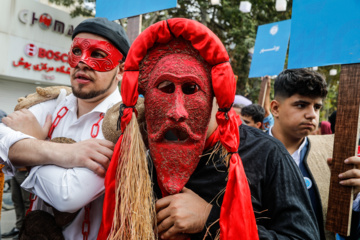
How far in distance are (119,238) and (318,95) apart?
2.01m

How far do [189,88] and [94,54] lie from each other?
0.83m

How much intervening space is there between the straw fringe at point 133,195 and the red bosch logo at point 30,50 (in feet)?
34.0

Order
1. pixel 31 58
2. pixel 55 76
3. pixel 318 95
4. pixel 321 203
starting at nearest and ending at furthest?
pixel 321 203 → pixel 318 95 → pixel 31 58 → pixel 55 76

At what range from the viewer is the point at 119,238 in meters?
1.24

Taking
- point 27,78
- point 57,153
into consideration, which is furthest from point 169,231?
point 27,78

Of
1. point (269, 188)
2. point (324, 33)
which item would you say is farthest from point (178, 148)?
point (324, 33)

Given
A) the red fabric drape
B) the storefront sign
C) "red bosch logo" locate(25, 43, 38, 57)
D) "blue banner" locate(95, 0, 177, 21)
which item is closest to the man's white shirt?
the red fabric drape

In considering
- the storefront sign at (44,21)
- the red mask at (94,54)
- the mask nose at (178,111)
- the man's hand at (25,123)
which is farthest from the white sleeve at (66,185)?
the storefront sign at (44,21)

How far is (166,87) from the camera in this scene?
1.36m

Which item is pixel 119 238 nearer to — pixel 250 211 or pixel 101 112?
pixel 250 211

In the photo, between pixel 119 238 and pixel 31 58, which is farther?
pixel 31 58

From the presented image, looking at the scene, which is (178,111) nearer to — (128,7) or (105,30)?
(105,30)

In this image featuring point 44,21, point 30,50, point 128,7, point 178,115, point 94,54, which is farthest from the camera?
point 44,21

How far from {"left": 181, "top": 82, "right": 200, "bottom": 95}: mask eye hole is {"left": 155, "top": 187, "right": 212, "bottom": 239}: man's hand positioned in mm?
473
